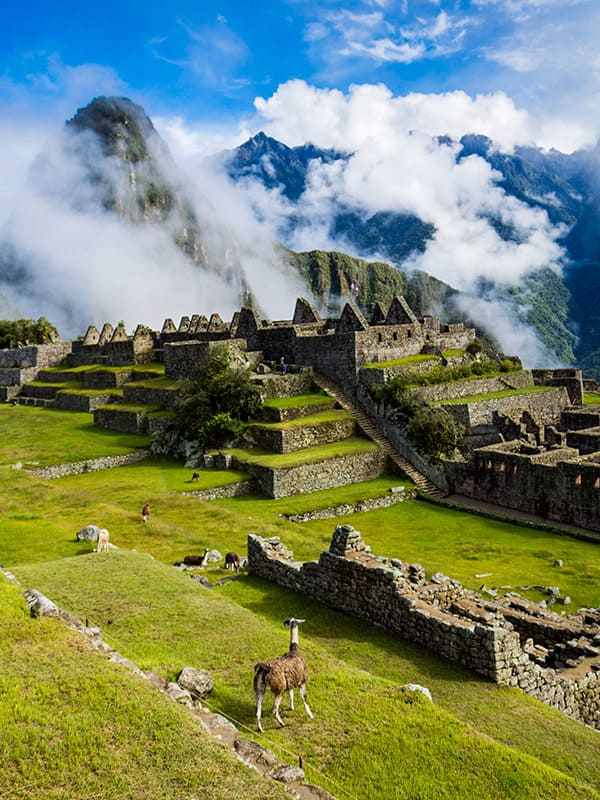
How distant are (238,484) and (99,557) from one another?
1443cm

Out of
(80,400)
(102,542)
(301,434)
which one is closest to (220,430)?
(301,434)

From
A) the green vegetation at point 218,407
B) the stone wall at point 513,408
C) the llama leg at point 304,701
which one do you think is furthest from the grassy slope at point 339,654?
the stone wall at point 513,408

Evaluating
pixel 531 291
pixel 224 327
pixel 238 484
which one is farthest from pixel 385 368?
pixel 531 291

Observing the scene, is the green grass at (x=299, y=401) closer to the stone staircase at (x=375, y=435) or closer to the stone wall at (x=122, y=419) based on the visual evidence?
the stone staircase at (x=375, y=435)

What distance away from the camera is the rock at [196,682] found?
8609 millimetres

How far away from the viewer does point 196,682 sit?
28.5 feet

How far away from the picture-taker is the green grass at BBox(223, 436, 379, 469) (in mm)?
30405

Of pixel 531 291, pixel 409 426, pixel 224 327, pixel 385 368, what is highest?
pixel 531 291

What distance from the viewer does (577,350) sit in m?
113

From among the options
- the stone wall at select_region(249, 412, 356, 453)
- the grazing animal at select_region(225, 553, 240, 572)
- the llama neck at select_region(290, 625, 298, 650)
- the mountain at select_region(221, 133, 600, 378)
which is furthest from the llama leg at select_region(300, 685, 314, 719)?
the mountain at select_region(221, 133, 600, 378)

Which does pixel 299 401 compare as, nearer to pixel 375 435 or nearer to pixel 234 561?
pixel 375 435

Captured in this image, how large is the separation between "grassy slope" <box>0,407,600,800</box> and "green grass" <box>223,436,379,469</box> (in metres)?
7.43

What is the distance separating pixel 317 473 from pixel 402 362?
10646mm

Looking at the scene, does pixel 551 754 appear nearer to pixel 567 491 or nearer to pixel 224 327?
pixel 567 491
